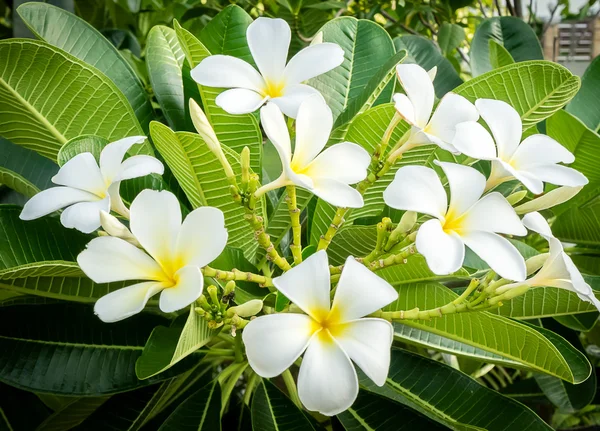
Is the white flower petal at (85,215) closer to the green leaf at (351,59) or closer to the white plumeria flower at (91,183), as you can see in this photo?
the white plumeria flower at (91,183)

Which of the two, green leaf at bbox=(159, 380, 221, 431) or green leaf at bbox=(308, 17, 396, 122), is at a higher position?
green leaf at bbox=(308, 17, 396, 122)

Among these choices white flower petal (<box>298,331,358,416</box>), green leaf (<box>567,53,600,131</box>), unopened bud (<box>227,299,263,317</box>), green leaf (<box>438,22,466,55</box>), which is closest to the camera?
white flower petal (<box>298,331,358,416</box>)

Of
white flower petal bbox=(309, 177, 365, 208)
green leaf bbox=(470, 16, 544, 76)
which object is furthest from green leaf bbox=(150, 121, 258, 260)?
green leaf bbox=(470, 16, 544, 76)

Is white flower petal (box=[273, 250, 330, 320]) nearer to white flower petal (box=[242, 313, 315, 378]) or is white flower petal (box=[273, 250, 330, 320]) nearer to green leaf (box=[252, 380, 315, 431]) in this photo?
white flower petal (box=[242, 313, 315, 378])

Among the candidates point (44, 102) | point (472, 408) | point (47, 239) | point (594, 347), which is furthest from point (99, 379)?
point (594, 347)

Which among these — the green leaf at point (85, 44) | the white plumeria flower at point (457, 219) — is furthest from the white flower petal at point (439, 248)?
the green leaf at point (85, 44)

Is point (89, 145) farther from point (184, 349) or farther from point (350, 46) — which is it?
point (350, 46)
